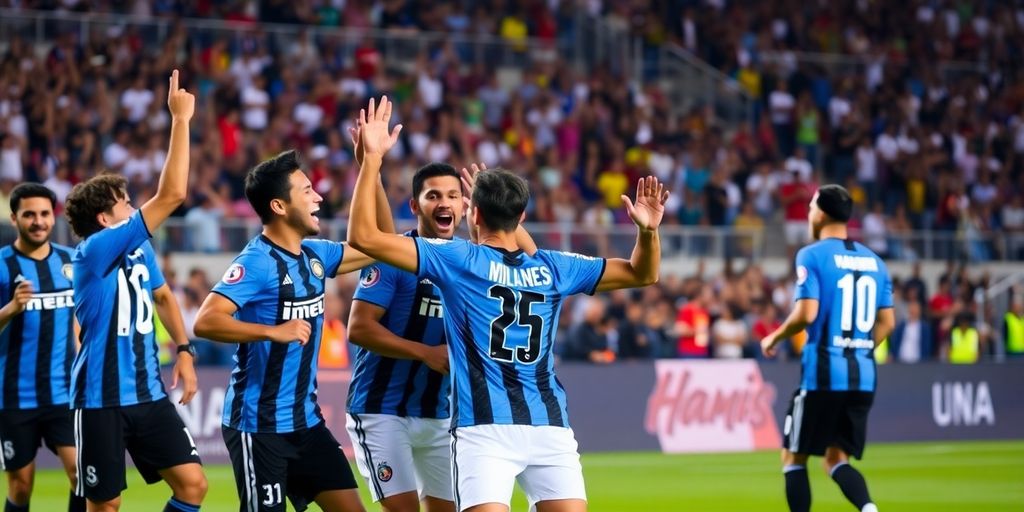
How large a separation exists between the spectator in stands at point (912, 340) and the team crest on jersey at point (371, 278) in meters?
16.8

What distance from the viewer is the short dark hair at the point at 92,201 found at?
8.41 meters

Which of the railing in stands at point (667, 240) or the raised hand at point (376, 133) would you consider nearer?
the raised hand at point (376, 133)

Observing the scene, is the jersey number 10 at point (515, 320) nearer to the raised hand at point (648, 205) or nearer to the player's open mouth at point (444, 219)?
the raised hand at point (648, 205)

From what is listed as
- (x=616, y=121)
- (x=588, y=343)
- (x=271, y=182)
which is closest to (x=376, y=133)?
(x=271, y=182)

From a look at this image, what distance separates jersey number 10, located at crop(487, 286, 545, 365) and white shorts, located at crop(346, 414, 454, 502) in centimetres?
126

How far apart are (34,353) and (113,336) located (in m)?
1.93

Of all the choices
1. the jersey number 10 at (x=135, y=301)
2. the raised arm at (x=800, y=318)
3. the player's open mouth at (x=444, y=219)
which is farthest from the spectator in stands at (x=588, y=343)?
the player's open mouth at (x=444, y=219)

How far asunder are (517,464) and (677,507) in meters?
7.05

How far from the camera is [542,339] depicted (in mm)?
6910

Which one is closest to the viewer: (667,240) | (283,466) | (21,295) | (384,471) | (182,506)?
(283,466)

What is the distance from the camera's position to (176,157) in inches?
291

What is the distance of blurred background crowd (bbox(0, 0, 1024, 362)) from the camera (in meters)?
21.8

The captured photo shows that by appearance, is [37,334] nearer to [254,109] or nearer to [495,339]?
[495,339]

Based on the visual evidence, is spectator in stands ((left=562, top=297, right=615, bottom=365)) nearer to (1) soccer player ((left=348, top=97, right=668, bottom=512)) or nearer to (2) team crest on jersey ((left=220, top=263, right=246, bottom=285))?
(2) team crest on jersey ((left=220, top=263, right=246, bottom=285))
